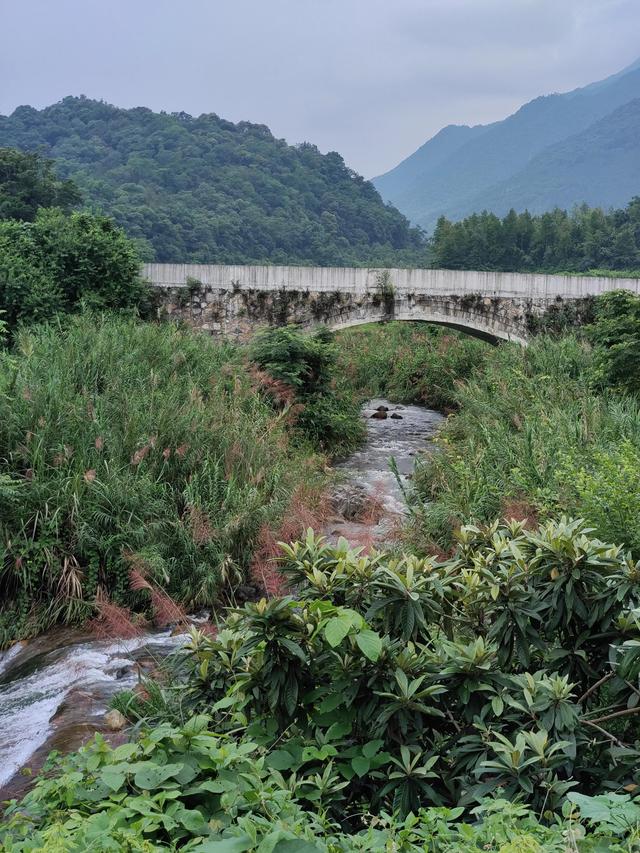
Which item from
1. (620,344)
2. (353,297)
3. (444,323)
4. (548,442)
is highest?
(353,297)

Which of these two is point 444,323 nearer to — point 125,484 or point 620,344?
point 620,344

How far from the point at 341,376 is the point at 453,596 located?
14.6 meters

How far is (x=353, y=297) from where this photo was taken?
14383 mm

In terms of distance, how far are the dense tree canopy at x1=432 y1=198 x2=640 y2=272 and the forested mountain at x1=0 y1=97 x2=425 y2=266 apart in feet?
10.4

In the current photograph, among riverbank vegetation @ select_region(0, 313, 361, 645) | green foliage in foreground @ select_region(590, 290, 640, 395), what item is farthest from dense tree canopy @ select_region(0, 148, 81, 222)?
green foliage in foreground @ select_region(590, 290, 640, 395)

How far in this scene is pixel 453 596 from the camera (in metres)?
3.41

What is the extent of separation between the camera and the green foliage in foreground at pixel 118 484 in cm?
679

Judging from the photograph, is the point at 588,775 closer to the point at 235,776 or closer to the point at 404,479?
the point at 235,776

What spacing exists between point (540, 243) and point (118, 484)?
34.8 metres

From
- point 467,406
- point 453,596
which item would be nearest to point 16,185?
point 467,406

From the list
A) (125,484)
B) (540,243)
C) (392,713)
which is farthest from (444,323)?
(540,243)

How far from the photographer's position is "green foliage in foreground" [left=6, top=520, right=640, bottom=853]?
2516 mm

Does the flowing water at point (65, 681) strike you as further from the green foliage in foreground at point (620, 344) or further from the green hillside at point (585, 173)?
the green hillside at point (585, 173)

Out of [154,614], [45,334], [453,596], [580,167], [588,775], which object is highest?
[580,167]
